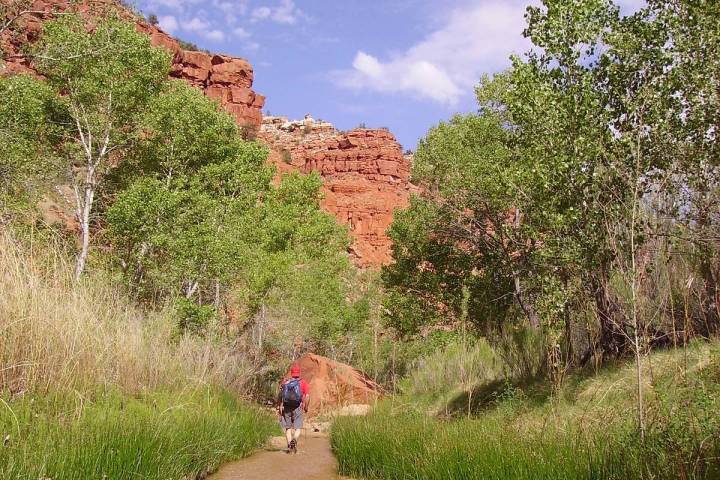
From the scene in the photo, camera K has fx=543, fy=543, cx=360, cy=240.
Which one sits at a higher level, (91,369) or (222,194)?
(222,194)

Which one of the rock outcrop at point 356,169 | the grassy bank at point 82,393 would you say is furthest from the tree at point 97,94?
the rock outcrop at point 356,169

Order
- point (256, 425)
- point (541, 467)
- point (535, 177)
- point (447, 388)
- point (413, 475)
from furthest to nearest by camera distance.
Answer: point (447, 388) → point (256, 425) → point (535, 177) → point (413, 475) → point (541, 467)

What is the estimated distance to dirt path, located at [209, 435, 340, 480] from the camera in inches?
337

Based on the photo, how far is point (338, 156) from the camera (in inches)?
3361

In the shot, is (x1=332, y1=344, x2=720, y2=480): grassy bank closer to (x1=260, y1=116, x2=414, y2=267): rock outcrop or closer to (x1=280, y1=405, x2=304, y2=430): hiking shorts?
(x1=280, y1=405, x2=304, y2=430): hiking shorts

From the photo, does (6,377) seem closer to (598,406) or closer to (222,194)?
(598,406)

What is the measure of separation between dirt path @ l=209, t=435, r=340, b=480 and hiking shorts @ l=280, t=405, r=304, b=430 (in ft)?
1.74

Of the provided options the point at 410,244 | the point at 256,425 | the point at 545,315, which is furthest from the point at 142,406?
the point at 410,244

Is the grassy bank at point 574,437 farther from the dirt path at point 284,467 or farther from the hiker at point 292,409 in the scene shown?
the hiker at point 292,409

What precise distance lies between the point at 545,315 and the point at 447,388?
707 centimetres

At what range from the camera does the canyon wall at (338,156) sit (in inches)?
2768

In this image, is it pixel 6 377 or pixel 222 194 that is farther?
pixel 222 194

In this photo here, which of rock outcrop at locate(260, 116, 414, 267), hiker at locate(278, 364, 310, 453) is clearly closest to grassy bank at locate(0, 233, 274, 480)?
hiker at locate(278, 364, 310, 453)

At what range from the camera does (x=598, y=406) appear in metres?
7.05
